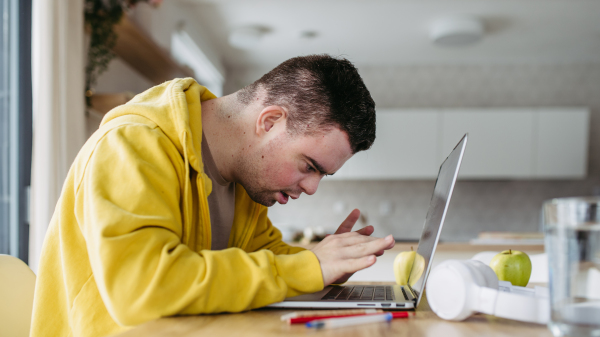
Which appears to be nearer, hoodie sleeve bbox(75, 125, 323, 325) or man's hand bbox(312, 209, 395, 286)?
hoodie sleeve bbox(75, 125, 323, 325)

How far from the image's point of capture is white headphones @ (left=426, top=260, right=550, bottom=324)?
59 cm

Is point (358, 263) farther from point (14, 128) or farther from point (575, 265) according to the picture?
point (14, 128)

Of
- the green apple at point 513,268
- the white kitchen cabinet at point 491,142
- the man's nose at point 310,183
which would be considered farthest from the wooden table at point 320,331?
the white kitchen cabinet at point 491,142

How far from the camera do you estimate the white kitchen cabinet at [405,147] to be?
4367 mm

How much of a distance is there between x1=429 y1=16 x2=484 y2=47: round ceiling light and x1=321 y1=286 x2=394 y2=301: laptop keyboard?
3070mm

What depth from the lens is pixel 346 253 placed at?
769mm

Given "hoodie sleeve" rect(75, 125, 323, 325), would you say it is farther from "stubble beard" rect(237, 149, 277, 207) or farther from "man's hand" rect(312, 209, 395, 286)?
"stubble beard" rect(237, 149, 277, 207)

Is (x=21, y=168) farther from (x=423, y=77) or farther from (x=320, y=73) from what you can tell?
(x=423, y=77)

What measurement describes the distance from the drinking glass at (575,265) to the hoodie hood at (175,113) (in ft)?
1.80

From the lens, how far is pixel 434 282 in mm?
666

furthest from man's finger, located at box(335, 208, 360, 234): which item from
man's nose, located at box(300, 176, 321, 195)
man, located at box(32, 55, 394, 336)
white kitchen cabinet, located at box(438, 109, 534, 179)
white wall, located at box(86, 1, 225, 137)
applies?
white kitchen cabinet, located at box(438, 109, 534, 179)

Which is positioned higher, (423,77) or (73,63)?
(423,77)

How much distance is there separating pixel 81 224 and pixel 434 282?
21.7 inches

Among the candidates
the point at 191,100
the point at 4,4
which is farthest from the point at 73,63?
the point at 191,100
